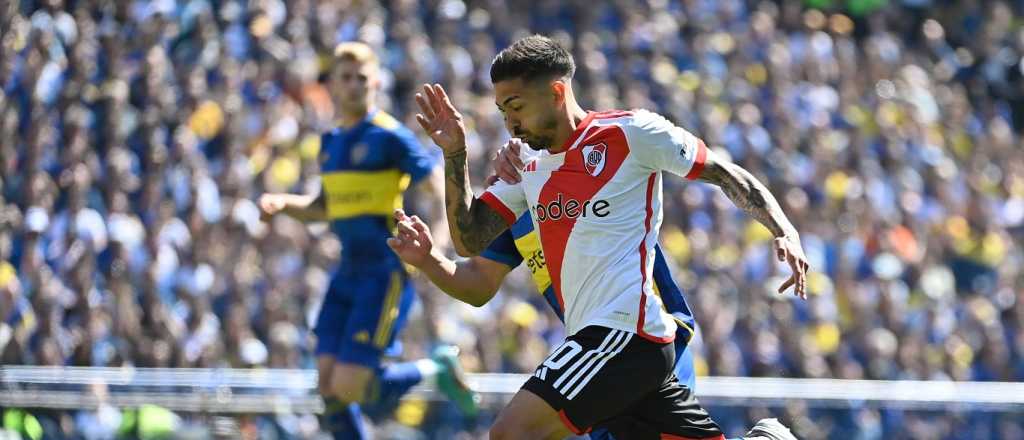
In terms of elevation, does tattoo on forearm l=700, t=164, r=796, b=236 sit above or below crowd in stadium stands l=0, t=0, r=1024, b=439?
above

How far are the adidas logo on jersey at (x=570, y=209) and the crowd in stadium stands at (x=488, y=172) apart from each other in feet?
14.8

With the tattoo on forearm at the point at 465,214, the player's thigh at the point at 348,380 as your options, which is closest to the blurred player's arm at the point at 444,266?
the tattoo on forearm at the point at 465,214

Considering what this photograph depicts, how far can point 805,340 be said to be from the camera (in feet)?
46.6

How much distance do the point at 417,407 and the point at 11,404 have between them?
8.72 feet

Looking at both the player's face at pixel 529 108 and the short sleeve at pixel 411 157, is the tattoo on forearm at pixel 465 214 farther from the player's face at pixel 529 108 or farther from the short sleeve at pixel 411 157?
the short sleeve at pixel 411 157

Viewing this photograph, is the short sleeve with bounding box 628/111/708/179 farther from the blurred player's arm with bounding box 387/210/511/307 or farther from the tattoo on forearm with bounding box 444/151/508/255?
the blurred player's arm with bounding box 387/210/511/307

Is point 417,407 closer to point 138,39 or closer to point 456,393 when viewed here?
point 456,393

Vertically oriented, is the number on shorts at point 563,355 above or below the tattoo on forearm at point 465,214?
below

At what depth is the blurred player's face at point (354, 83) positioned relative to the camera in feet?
28.9

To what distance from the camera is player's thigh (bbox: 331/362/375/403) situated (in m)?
8.66

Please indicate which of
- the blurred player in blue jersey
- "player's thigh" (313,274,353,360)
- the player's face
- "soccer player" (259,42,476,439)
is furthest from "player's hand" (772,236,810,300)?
"player's thigh" (313,274,353,360)

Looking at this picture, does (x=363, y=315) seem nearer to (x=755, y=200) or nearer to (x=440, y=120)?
(x=440, y=120)

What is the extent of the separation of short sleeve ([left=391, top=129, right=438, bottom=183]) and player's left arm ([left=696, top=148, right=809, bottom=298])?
10.1 ft

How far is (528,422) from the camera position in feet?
18.1
